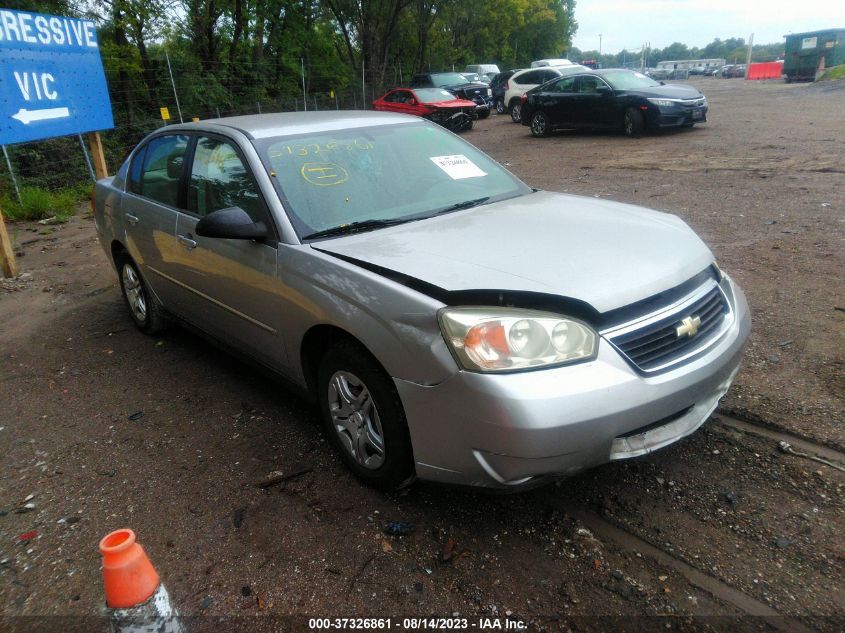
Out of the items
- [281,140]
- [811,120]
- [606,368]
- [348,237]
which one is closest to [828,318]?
[606,368]

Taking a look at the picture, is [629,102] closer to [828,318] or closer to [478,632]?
[828,318]

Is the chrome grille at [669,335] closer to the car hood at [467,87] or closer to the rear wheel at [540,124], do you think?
the rear wheel at [540,124]

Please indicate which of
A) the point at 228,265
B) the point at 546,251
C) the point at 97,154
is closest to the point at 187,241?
the point at 228,265

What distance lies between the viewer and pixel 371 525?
110 inches

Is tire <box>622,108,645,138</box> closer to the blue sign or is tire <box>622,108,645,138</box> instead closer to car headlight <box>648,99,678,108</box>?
car headlight <box>648,99,678,108</box>

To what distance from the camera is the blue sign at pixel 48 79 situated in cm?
709

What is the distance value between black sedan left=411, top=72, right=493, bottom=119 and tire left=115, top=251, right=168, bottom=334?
790 inches

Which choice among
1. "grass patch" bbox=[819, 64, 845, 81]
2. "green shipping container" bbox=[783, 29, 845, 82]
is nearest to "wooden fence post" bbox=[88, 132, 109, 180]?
"grass patch" bbox=[819, 64, 845, 81]

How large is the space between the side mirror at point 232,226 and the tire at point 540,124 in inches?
596

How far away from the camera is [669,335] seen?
2547 mm

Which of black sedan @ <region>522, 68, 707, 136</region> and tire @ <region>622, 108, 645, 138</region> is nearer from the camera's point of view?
black sedan @ <region>522, 68, 707, 136</region>

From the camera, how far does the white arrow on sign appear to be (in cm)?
725

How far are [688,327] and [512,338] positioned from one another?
31.4 inches

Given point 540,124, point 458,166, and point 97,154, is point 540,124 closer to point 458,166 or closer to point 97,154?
point 97,154
